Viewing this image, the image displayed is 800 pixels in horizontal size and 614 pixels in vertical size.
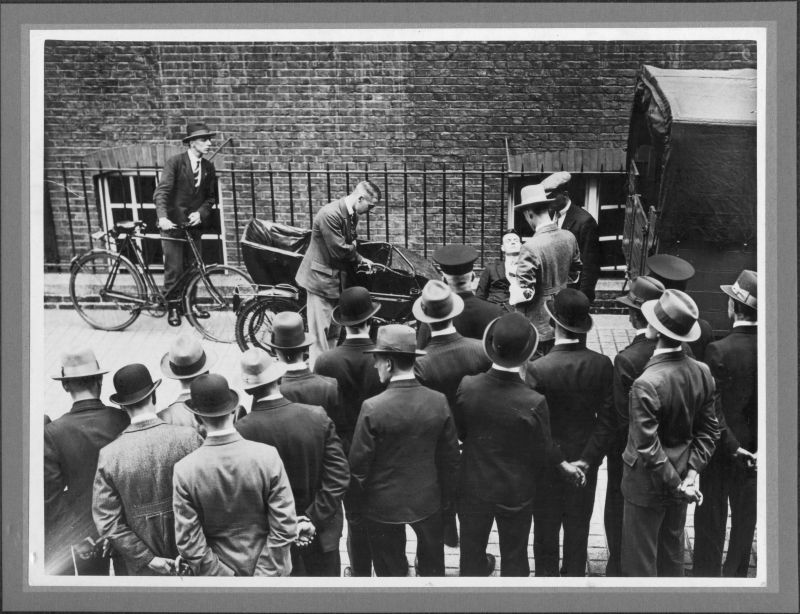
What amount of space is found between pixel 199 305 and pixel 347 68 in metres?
2.60

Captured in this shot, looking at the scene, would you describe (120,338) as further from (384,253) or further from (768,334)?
(768,334)

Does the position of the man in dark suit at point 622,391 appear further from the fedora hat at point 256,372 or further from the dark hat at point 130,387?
the dark hat at point 130,387

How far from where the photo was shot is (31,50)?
5.35 metres

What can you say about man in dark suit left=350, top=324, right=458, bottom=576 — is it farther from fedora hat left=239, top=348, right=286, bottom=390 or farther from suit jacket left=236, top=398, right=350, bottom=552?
fedora hat left=239, top=348, right=286, bottom=390

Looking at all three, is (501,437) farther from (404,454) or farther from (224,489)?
(224,489)

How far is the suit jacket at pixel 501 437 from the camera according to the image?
4629mm

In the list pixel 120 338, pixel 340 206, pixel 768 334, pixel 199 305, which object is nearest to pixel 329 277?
pixel 340 206

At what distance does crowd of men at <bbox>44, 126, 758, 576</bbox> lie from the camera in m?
4.46

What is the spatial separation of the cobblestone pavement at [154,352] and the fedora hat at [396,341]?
5.60ft

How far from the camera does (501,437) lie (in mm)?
4707

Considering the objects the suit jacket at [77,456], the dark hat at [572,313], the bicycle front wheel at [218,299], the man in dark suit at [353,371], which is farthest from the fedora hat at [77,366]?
the bicycle front wheel at [218,299]

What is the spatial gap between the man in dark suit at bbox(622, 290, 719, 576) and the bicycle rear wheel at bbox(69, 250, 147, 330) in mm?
4822

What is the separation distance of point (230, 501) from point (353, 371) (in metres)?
1.23

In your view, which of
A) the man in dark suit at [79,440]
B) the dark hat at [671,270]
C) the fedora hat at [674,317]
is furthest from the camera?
the dark hat at [671,270]
